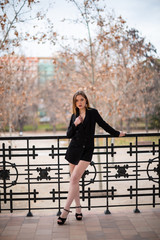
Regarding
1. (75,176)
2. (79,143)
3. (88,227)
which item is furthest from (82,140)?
(88,227)

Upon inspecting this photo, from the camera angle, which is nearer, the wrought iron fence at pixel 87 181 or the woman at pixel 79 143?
the woman at pixel 79 143

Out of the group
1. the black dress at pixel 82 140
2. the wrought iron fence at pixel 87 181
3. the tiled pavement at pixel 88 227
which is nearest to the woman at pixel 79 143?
the black dress at pixel 82 140

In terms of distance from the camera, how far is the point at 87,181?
12.2 ft

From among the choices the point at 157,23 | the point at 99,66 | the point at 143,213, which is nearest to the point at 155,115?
the point at 99,66

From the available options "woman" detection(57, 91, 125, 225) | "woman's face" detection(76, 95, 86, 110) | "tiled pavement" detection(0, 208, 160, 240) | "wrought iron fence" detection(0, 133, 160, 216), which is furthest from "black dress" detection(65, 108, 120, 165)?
"tiled pavement" detection(0, 208, 160, 240)

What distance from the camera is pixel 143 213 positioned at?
3617 millimetres

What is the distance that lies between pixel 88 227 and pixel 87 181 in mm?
731

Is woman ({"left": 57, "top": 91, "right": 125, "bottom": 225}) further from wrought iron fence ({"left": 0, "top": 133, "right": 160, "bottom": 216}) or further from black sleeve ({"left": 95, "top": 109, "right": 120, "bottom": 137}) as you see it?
wrought iron fence ({"left": 0, "top": 133, "right": 160, "bottom": 216})

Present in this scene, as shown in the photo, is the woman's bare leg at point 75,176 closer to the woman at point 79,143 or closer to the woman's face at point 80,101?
the woman at point 79,143

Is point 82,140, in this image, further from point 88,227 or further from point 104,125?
point 88,227

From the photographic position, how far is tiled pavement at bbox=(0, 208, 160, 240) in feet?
9.53

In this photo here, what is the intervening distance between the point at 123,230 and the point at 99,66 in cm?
1005

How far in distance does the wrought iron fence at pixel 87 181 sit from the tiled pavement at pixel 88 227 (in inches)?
5.2

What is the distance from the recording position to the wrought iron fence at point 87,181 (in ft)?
11.7
